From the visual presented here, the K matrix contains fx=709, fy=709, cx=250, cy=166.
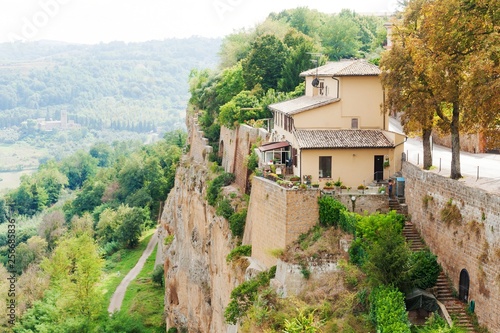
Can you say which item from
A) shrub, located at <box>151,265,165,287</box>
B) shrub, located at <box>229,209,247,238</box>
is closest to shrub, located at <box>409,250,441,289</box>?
shrub, located at <box>229,209,247,238</box>

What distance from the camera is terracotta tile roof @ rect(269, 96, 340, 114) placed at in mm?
37406

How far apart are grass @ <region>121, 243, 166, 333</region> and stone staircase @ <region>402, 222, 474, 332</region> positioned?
30463 millimetres

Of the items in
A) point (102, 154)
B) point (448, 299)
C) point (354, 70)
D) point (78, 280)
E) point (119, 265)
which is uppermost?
point (354, 70)

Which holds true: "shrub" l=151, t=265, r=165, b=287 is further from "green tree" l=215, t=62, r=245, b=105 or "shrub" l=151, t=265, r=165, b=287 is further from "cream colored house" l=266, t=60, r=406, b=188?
"cream colored house" l=266, t=60, r=406, b=188

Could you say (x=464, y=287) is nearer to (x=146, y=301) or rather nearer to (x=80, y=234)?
(x=146, y=301)

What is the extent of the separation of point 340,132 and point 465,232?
11.3 metres

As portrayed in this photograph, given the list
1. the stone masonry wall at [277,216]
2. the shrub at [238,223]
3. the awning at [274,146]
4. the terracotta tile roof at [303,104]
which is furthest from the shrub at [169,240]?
the stone masonry wall at [277,216]

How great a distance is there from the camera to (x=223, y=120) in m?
51.5

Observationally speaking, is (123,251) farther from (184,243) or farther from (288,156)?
(288,156)

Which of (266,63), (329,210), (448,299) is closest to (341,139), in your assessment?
(329,210)

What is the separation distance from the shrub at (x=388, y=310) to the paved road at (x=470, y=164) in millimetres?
5580

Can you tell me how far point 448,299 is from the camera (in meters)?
26.9

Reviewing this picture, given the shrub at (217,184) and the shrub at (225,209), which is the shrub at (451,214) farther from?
the shrub at (217,184)

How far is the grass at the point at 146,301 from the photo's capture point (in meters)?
58.9
